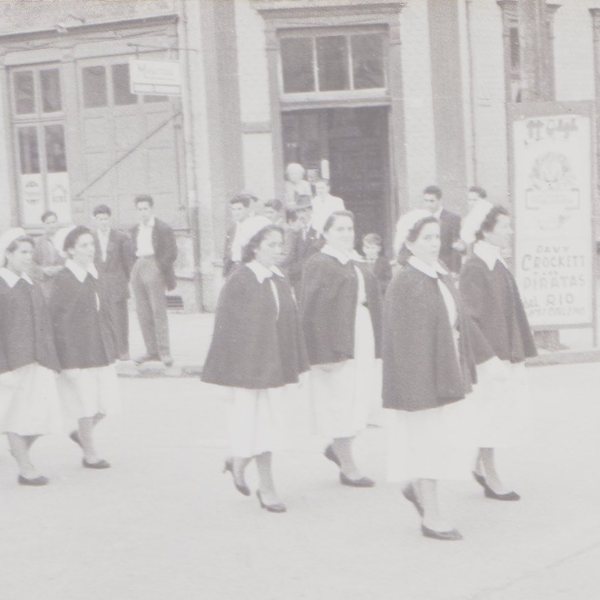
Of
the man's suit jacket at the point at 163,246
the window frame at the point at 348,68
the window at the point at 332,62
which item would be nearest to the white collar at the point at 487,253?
the man's suit jacket at the point at 163,246

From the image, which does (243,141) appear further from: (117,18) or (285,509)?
(285,509)

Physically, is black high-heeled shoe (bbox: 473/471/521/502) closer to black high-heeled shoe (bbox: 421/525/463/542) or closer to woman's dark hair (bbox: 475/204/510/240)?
black high-heeled shoe (bbox: 421/525/463/542)

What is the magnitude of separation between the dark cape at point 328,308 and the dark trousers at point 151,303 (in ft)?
19.7

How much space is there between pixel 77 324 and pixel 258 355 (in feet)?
6.48

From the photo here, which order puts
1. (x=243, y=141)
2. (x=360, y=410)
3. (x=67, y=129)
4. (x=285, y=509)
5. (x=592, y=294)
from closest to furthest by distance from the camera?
1. (x=285, y=509)
2. (x=360, y=410)
3. (x=592, y=294)
4. (x=243, y=141)
5. (x=67, y=129)

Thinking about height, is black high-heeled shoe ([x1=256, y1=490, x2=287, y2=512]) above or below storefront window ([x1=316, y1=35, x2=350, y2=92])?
below

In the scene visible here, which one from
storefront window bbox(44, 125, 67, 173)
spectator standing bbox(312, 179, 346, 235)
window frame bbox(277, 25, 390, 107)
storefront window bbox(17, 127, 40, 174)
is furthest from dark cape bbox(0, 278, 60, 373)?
storefront window bbox(17, 127, 40, 174)

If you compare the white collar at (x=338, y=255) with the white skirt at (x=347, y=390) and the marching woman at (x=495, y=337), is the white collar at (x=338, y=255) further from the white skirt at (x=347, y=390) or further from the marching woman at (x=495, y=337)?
the marching woman at (x=495, y=337)

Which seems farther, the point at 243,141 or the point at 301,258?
the point at 243,141

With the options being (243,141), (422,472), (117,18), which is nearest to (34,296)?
(422,472)

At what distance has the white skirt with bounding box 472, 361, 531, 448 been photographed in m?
7.94

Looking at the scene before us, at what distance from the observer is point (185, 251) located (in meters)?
19.7

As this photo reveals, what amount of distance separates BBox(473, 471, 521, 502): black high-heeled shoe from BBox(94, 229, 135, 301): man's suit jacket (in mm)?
7161

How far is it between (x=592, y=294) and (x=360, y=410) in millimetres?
5962
